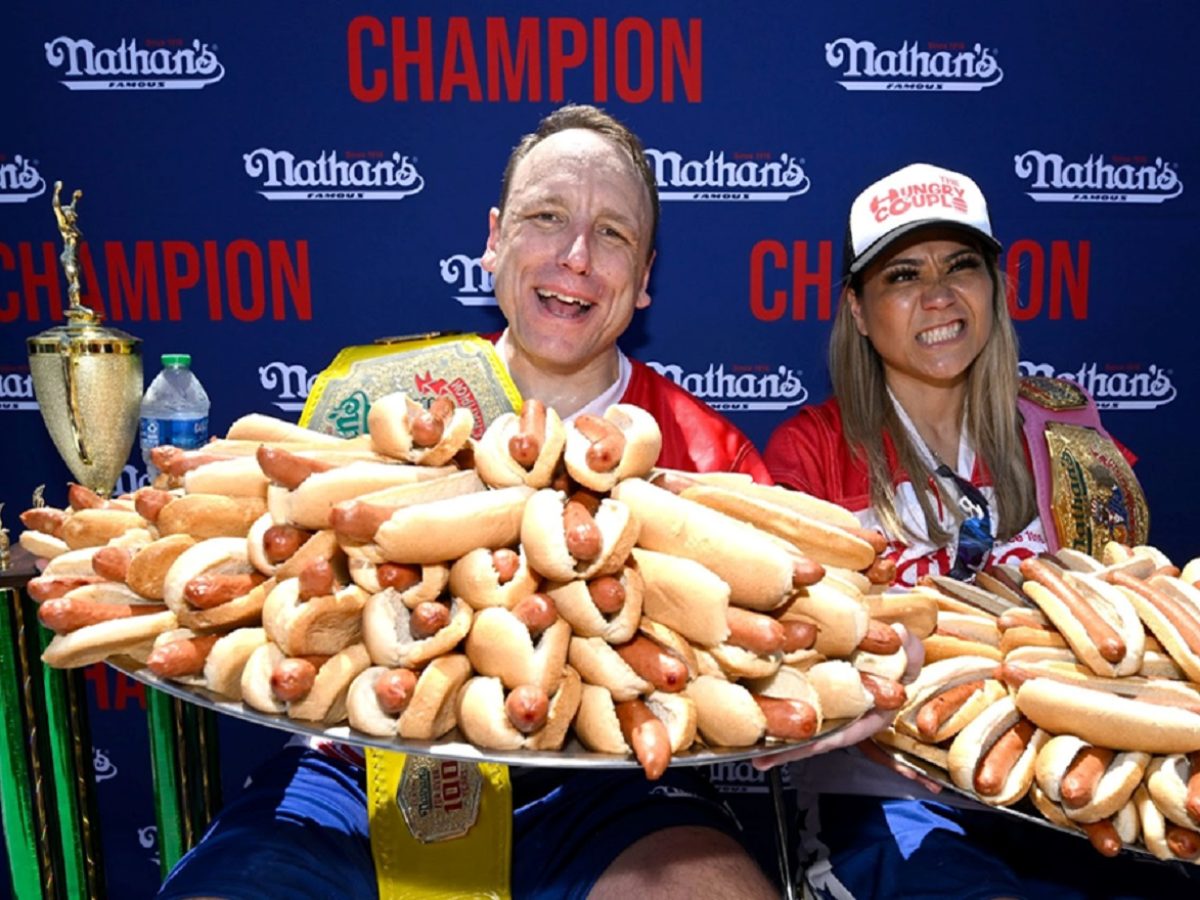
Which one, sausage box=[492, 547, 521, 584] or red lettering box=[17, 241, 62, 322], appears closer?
sausage box=[492, 547, 521, 584]

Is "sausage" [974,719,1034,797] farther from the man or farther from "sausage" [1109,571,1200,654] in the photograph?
the man

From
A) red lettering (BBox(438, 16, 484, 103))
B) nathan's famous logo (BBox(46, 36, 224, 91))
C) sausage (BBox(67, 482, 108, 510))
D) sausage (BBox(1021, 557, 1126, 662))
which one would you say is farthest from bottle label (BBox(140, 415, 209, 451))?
sausage (BBox(1021, 557, 1126, 662))

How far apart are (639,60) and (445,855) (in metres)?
2.23

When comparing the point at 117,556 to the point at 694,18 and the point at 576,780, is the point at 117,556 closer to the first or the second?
the point at 576,780

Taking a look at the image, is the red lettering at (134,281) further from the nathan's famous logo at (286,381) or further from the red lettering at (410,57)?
the red lettering at (410,57)

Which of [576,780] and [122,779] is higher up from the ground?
[576,780]

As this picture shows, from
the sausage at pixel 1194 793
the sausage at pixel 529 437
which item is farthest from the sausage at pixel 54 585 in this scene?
the sausage at pixel 1194 793

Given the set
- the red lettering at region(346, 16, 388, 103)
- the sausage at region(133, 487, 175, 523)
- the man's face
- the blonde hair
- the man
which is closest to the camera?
the sausage at region(133, 487, 175, 523)

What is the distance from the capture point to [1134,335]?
2912 mm

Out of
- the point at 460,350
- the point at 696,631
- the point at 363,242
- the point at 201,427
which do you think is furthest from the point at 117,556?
the point at 363,242

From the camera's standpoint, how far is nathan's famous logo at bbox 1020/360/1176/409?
2.92m

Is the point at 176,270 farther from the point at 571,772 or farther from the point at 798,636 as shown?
the point at 798,636

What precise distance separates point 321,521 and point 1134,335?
2823mm

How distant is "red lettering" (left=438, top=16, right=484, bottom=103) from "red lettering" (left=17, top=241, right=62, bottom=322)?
129 cm
